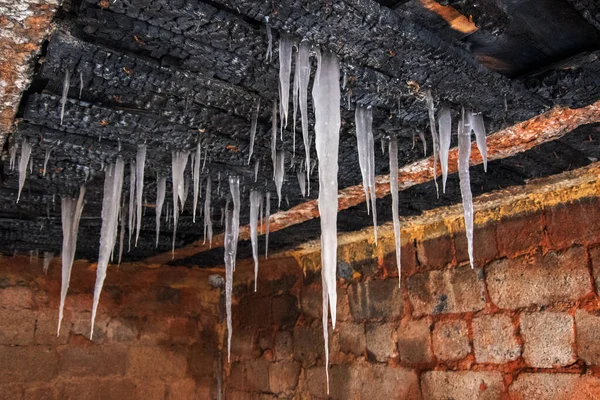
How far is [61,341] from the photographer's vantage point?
384 cm

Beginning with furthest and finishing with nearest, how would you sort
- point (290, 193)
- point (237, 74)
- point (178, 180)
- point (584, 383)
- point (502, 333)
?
point (502, 333) < point (290, 193) < point (584, 383) < point (178, 180) < point (237, 74)

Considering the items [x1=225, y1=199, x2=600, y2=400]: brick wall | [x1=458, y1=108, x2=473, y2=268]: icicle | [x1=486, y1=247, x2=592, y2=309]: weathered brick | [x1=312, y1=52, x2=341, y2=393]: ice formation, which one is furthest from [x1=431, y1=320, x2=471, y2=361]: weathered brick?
[x1=312, y1=52, x2=341, y2=393]: ice formation

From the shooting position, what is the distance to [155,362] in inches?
167

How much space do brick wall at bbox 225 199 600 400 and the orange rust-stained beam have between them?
0.74 metres

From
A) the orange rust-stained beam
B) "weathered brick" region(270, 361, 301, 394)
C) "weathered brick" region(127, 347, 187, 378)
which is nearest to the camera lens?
the orange rust-stained beam

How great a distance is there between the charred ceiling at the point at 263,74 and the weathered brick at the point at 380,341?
151cm

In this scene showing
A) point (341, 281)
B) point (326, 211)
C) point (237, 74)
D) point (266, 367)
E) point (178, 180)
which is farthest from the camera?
point (266, 367)

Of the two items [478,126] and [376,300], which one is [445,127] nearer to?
[478,126]

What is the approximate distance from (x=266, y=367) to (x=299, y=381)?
417 millimetres

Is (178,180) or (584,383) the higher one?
(178,180)

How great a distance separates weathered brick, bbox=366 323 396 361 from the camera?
322cm

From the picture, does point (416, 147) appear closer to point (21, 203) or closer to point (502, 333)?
point (502, 333)

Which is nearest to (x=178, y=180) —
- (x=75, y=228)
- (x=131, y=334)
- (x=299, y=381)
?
(x=75, y=228)

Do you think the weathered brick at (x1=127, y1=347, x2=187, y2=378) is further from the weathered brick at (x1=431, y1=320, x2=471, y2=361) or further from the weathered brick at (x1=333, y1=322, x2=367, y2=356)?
the weathered brick at (x1=431, y1=320, x2=471, y2=361)
